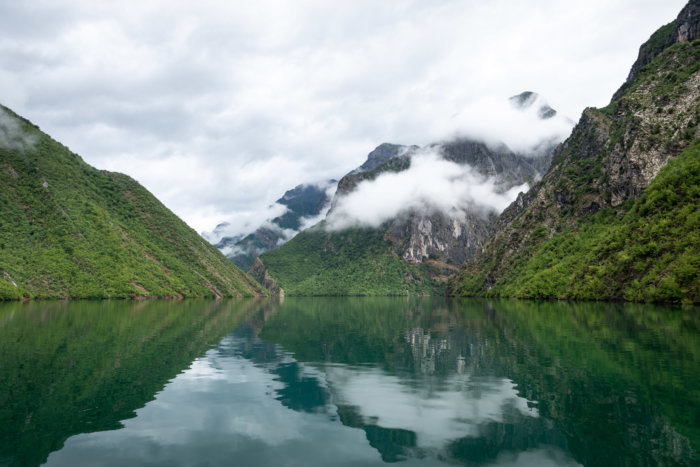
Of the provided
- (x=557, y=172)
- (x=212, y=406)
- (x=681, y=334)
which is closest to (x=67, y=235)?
(x=212, y=406)

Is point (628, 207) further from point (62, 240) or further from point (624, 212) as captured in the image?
point (62, 240)

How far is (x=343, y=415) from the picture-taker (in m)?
15.6

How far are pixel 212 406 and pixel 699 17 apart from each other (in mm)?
224679

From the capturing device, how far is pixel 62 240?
141 meters

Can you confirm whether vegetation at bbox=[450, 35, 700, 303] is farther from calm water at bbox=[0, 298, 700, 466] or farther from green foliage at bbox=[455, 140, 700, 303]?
calm water at bbox=[0, 298, 700, 466]

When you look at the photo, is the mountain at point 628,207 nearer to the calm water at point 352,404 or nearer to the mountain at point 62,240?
the calm water at point 352,404

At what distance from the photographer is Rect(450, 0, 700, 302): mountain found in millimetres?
81812

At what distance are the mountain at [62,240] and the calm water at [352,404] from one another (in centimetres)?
11238

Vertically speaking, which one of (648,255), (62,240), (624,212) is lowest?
(648,255)

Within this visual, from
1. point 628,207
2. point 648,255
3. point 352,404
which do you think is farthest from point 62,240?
point 628,207

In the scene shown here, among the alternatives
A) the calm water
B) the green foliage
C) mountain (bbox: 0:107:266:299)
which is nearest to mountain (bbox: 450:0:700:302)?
the green foliage

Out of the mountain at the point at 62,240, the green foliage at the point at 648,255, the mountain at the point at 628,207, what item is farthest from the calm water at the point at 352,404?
the mountain at the point at 62,240

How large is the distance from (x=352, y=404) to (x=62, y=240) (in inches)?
6253

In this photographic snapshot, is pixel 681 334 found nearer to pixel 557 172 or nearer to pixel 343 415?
pixel 343 415
